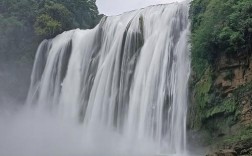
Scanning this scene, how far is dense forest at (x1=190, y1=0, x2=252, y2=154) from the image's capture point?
2245 centimetres

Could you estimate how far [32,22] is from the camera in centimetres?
4522

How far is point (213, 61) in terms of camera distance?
24.8 m

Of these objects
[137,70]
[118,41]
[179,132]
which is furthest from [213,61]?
[118,41]

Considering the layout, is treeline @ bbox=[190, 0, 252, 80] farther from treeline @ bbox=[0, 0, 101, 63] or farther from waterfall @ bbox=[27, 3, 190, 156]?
treeline @ bbox=[0, 0, 101, 63]

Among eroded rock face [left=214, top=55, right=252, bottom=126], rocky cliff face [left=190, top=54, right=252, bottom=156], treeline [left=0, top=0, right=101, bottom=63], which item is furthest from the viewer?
treeline [left=0, top=0, right=101, bottom=63]

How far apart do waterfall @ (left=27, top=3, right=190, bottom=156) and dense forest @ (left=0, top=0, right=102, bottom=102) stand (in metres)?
1.83

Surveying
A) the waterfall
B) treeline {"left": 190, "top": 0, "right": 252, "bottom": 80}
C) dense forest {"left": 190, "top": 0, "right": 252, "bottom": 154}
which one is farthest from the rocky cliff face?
the waterfall

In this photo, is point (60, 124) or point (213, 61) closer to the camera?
point (213, 61)

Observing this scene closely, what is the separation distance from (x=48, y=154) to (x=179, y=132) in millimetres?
7986

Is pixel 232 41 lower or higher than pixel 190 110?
higher

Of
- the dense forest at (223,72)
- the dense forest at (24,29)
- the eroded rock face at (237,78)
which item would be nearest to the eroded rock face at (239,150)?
the dense forest at (223,72)

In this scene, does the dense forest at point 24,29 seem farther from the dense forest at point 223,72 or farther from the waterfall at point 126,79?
the dense forest at point 223,72

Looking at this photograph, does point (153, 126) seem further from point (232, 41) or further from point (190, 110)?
point (232, 41)

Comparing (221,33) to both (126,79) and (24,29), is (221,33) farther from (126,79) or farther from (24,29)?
(24,29)
